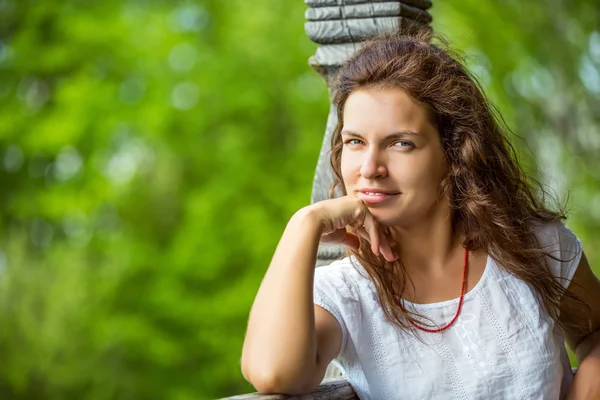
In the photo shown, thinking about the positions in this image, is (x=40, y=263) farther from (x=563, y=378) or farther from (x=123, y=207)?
(x=563, y=378)

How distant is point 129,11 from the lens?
11.2 m

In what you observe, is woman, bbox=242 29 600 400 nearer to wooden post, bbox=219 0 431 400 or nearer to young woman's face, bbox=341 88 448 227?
young woman's face, bbox=341 88 448 227

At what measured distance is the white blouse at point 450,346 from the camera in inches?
76.4

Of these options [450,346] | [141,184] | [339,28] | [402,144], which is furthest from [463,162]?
[141,184]

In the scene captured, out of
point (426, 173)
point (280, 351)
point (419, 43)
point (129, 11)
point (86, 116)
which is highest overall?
point (129, 11)

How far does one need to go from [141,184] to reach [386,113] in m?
9.35

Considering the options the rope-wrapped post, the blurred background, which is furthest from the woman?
the blurred background

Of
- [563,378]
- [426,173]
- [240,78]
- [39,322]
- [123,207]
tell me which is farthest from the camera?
[123,207]

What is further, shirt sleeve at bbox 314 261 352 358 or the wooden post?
the wooden post

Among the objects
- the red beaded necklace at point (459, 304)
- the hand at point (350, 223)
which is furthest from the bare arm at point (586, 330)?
the hand at point (350, 223)

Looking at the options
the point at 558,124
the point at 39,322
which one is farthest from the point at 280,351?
the point at 39,322

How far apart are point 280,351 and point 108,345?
902 cm

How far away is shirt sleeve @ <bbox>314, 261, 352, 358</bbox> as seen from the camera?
6.28 ft

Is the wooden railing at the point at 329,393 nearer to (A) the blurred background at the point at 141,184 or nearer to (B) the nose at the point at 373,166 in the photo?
(B) the nose at the point at 373,166
